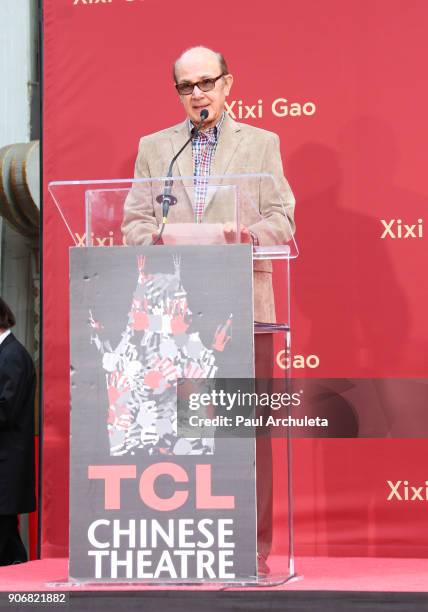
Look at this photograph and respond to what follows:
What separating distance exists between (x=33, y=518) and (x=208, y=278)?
2572mm

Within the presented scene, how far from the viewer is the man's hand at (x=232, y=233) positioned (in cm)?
272

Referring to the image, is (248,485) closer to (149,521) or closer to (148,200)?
(149,521)

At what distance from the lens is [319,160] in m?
4.06

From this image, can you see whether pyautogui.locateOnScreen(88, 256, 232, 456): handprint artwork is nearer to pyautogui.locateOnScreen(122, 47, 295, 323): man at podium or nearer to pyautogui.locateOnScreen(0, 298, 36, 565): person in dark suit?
pyautogui.locateOnScreen(122, 47, 295, 323): man at podium

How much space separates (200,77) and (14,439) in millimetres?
1751

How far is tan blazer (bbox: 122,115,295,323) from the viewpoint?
2715 millimetres

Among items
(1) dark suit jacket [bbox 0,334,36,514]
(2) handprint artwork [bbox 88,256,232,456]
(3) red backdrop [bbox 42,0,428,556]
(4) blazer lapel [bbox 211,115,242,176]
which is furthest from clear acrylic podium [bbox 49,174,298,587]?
(1) dark suit jacket [bbox 0,334,36,514]

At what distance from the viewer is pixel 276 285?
307 cm

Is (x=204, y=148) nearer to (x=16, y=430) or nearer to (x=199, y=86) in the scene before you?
(x=199, y=86)

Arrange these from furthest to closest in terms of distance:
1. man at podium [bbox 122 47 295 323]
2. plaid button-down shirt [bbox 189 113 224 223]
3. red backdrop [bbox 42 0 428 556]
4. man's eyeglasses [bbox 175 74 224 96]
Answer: red backdrop [bbox 42 0 428 556] → plaid button-down shirt [bbox 189 113 224 223] → man's eyeglasses [bbox 175 74 224 96] → man at podium [bbox 122 47 295 323]

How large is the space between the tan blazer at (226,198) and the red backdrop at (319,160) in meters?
0.56

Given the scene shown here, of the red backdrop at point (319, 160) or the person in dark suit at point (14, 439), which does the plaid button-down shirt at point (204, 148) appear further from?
the person in dark suit at point (14, 439)

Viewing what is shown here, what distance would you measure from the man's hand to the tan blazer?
0.02 meters
